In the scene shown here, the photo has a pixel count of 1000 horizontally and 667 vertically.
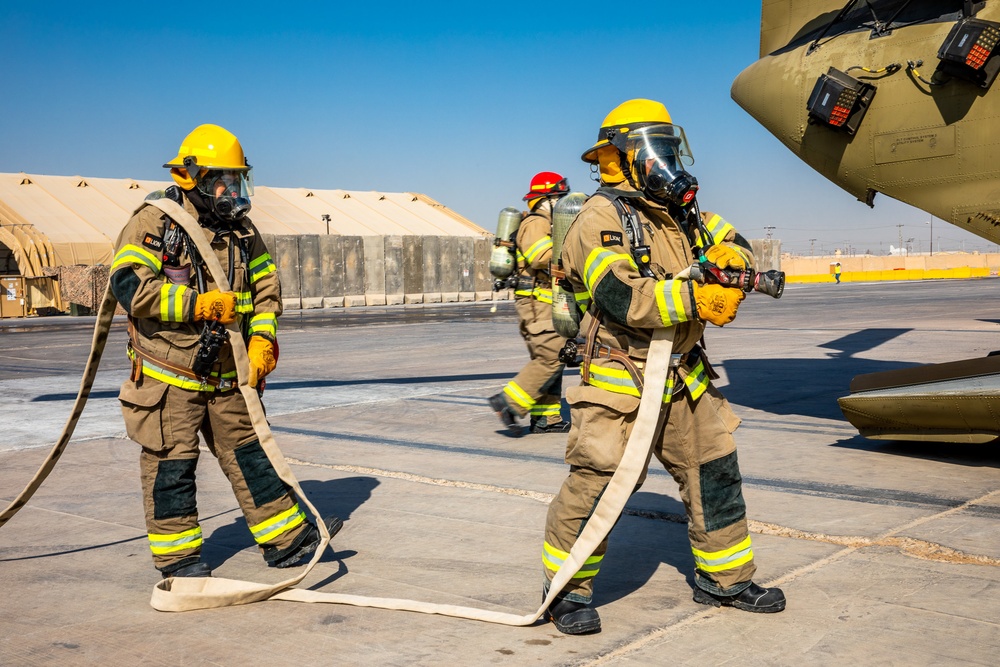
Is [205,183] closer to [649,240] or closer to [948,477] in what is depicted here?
[649,240]

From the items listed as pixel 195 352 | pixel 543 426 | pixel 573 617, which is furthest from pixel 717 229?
pixel 543 426

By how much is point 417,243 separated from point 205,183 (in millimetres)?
32004

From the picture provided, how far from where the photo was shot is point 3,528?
5.15 metres

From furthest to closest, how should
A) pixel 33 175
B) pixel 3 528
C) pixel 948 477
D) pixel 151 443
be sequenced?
pixel 33 175, pixel 948 477, pixel 3 528, pixel 151 443

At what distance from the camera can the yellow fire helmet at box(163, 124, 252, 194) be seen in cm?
428

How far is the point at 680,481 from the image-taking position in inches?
148

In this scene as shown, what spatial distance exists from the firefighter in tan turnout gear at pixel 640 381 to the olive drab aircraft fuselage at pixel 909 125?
2.91 meters

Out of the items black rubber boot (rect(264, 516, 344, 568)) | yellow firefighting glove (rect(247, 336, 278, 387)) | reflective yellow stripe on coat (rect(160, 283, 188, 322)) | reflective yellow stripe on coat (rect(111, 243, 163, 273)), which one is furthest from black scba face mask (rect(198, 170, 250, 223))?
black rubber boot (rect(264, 516, 344, 568))

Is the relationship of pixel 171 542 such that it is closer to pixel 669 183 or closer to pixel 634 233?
pixel 634 233

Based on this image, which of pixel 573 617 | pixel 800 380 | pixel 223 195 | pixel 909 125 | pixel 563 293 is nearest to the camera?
pixel 573 617

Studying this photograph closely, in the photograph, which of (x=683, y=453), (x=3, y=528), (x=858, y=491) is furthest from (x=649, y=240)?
(x=3, y=528)

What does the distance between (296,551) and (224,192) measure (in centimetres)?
169

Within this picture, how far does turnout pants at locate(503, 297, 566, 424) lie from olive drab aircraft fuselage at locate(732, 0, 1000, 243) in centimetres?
235

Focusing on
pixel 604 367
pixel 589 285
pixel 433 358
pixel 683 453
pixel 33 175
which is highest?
pixel 33 175
